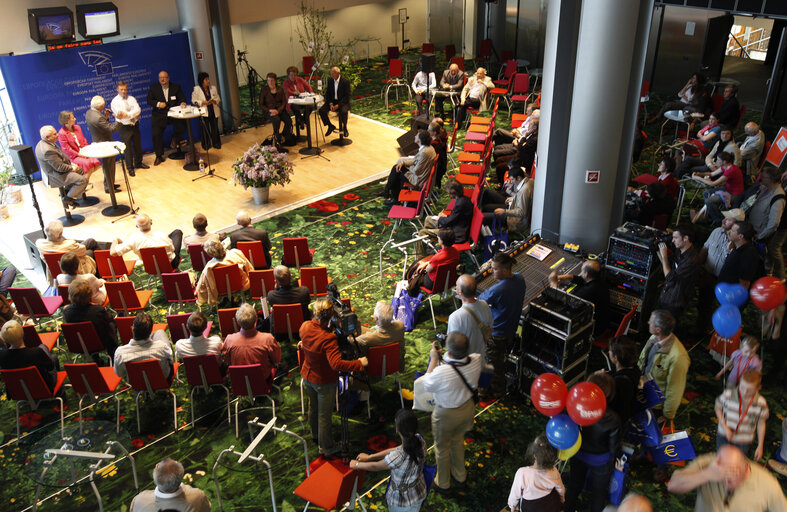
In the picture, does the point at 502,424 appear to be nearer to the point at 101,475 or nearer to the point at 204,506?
the point at 204,506

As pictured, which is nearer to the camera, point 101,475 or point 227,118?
point 101,475

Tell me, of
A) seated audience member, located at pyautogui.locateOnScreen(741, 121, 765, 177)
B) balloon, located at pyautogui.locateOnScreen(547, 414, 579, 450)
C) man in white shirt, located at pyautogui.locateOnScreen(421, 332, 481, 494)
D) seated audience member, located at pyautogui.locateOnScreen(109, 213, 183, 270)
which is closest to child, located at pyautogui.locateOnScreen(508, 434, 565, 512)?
balloon, located at pyautogui.locateOnScreen(547, 414, 579, 450)

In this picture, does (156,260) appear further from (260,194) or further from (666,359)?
(666,359)

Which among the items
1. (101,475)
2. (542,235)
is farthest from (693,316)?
(101,475)

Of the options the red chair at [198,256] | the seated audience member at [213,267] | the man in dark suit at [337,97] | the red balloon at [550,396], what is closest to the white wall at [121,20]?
the man in dark suit at [337,97]

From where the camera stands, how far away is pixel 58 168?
10.2 metres

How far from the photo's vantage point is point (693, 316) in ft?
25.8

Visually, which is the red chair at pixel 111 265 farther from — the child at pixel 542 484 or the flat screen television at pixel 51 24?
the child at pixel 542 484

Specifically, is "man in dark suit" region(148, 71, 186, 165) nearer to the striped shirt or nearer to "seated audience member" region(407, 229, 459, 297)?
"seated audience member" region(407, 229, 459, 297)

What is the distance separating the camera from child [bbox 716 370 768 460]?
15.8 feet

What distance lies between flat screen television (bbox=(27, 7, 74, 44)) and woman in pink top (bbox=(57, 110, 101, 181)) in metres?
1.73

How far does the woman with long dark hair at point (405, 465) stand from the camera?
4230 mm

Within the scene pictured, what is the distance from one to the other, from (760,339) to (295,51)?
1504 cm

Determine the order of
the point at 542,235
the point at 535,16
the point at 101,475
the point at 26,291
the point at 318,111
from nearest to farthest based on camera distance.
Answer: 1. the point at 101,475
2. the point at 26,291
3. the point at 542,235
4. the point at 318,111
5. the point at 535,16
